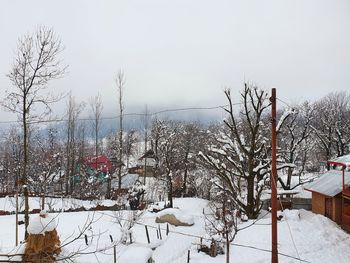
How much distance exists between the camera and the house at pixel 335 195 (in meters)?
19.1

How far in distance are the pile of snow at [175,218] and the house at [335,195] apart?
9.79m

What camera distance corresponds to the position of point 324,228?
Answer: 63.0 ft

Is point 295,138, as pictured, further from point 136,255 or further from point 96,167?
point 136,255

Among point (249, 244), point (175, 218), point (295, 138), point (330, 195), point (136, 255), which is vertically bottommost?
point (175, 218)

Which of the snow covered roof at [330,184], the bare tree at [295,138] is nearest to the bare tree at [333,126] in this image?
the bare tree at [295,138]

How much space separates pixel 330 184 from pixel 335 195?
1.89 meters

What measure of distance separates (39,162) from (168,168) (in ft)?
61.2

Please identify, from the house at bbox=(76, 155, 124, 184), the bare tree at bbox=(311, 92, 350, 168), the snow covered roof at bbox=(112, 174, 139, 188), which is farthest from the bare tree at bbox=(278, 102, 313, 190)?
the snow covered roof at bbox=(112, 174, 139, 188)

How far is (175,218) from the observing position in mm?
26359

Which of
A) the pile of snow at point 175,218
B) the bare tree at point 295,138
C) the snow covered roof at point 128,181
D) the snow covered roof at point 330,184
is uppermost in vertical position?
the bare tree at point 295,138

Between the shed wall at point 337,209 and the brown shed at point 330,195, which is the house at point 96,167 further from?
the shed wall at point 337,209

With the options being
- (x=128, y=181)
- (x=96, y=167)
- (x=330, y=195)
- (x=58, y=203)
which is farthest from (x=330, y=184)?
(x=128, y=181)

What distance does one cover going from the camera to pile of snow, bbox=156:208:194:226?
26266 mm

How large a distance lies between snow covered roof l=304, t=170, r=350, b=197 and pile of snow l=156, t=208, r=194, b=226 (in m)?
9.80
